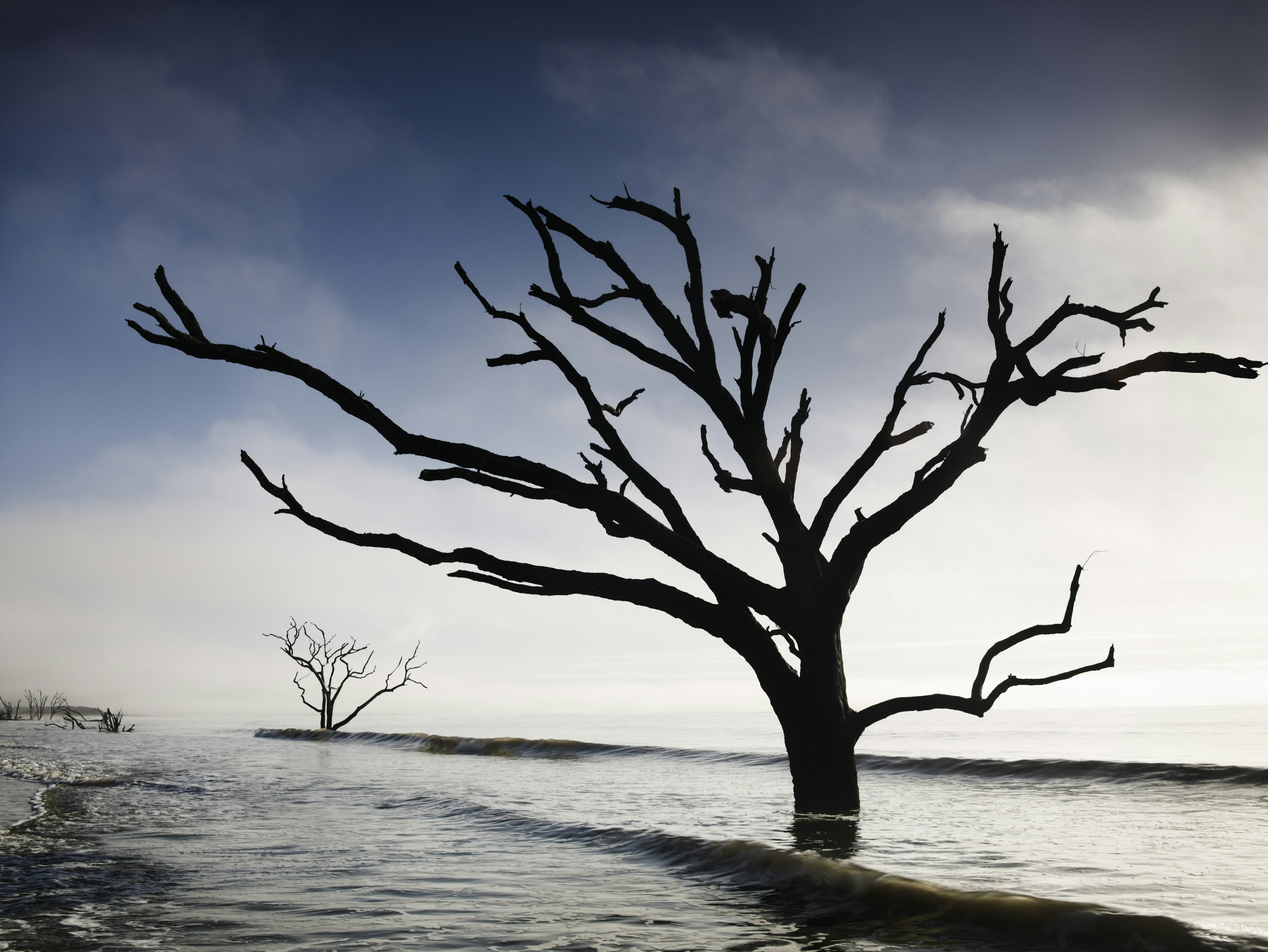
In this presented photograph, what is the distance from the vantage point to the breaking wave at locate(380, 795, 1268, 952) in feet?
12.0

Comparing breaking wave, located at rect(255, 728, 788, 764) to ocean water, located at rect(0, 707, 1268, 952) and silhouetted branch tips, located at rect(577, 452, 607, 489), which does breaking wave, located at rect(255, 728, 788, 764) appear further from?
silhouetted branch tips, located at rect(577, 452, 607, 489)

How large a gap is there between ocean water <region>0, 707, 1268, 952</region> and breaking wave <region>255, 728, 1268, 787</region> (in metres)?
0.16

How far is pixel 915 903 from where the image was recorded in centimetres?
443

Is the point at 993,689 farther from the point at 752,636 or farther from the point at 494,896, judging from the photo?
the point at 494,896

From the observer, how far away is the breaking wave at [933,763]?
14.8 meters

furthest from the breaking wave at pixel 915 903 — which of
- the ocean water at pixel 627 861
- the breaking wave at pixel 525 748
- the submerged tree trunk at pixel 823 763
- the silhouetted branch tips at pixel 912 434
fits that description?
the breaking wave at pixel 525 748

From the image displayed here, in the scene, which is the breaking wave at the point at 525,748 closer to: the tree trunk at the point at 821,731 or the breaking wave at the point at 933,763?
the breaking wave at the point at 933,763

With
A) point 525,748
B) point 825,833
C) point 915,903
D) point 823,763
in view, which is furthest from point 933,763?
point 915,903

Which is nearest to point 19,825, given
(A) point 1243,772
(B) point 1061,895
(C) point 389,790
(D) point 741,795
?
(C) point 389,790

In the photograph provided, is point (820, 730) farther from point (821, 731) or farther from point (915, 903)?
point (915, 903)

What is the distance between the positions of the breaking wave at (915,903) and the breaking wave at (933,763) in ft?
40.4

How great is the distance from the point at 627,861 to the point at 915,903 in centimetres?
260

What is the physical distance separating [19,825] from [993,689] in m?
9.86

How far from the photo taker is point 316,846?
6910mm
